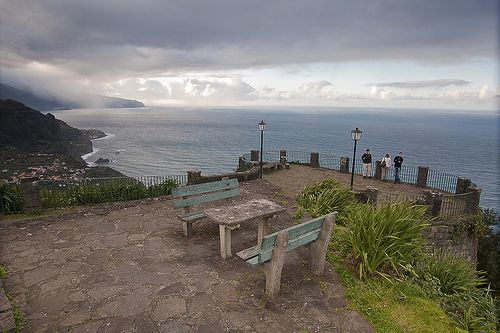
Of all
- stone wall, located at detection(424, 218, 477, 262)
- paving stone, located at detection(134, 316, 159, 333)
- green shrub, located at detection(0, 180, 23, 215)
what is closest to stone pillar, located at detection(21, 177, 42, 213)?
green shrub, located at detection(0, 180, 23, 215)

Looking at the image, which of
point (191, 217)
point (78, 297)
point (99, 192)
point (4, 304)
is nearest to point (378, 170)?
point (191, 217)

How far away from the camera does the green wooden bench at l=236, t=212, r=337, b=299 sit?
4.25 metres

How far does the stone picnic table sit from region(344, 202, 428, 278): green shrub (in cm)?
157

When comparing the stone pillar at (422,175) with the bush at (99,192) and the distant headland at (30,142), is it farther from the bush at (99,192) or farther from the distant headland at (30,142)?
the distant headland at (30,142)

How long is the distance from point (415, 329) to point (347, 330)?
2.97 ft

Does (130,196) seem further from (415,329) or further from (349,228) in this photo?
(415,329)

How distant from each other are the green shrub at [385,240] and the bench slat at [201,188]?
305cm

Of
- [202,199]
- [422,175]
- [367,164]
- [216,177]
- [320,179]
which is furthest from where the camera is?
[367,164]

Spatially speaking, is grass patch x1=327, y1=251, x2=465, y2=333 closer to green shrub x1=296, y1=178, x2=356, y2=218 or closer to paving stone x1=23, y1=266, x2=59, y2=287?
green shrub x1=296, y1=178, x2=356, y2=218

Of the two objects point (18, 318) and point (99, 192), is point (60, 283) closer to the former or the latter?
point (18, 318)

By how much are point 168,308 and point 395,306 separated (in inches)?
127

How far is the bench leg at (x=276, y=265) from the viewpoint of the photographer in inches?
169

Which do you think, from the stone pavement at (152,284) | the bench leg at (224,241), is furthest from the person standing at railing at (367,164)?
the bench leg at (224,241)

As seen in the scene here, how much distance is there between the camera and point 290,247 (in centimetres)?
457
